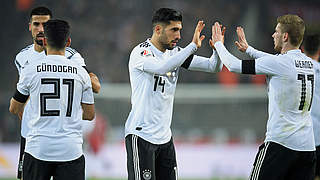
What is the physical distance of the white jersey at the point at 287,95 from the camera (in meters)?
6.23

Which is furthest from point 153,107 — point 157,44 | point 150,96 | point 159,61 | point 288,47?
point 288,47

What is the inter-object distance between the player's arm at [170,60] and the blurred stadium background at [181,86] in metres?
6.04

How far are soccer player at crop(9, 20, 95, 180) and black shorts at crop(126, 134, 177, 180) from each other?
0.75m

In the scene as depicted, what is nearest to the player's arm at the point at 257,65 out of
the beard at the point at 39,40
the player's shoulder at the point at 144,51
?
the player's shoulder at the point at 144,51

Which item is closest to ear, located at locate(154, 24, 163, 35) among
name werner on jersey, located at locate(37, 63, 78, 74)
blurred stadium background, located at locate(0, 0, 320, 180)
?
name werner on jersey, located at locate(37, 63, 78, 74)

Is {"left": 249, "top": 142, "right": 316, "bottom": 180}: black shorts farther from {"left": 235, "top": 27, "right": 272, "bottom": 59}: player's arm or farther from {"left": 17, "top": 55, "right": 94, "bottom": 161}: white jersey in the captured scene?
{"left": 17, "top": 55, "right": 94, "bottom": 161}: white jersey

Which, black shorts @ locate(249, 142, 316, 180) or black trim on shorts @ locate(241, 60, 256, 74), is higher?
black trim on shorts @ locate(241, 60, 256, 74)

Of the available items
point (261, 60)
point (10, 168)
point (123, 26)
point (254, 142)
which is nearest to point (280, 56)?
point (261, 60)

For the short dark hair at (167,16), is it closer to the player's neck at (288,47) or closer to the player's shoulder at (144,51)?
the player's shoulder at (144,51)

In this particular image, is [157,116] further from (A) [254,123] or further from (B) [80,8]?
(B) [80,8]

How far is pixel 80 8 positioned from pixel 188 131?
556cm

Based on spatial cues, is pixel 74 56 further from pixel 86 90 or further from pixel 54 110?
pixel 54 110

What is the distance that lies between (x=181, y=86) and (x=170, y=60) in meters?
9.70

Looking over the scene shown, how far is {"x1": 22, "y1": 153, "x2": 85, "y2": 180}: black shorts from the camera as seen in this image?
5.91m
